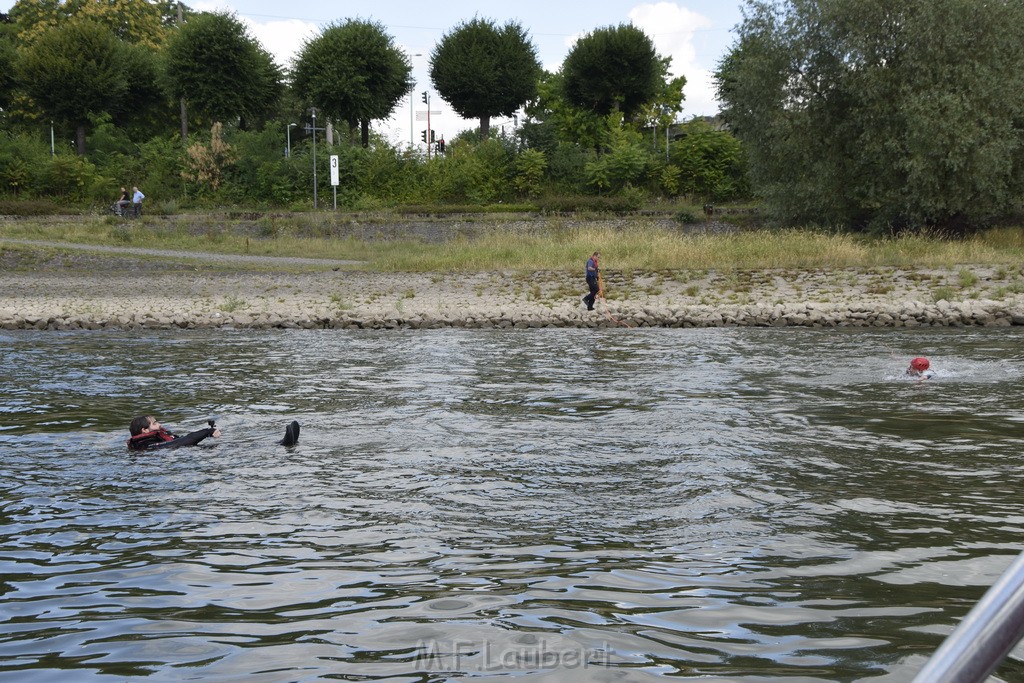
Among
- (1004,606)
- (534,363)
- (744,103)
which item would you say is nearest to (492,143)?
(744,103)

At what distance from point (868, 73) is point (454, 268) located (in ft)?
53.9

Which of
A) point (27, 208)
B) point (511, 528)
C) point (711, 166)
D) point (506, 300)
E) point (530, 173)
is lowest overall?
point (511, 528)

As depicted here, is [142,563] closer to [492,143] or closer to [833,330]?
[833,330]

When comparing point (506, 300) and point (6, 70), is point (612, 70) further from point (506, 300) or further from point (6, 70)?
point (6, 70)

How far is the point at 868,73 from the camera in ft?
122

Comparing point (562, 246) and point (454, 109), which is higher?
point (454, 109)

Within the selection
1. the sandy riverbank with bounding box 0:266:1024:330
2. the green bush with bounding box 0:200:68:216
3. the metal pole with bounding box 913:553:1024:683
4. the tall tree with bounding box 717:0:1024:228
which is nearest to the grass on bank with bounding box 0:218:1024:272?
the sandy riverbank with bounding box 0:266:1024:330

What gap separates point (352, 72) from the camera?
58.9 meters

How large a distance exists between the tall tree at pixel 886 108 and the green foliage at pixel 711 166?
11.1 metres

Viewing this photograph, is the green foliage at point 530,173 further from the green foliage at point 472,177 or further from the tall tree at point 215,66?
the tall tree at point 215,66

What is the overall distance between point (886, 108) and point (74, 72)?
45.1 m

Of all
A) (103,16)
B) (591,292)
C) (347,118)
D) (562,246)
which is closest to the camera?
(591,292)

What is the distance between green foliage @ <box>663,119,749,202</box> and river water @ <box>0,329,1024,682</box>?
1557 inches

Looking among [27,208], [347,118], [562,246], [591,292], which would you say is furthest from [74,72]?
[591,292]
